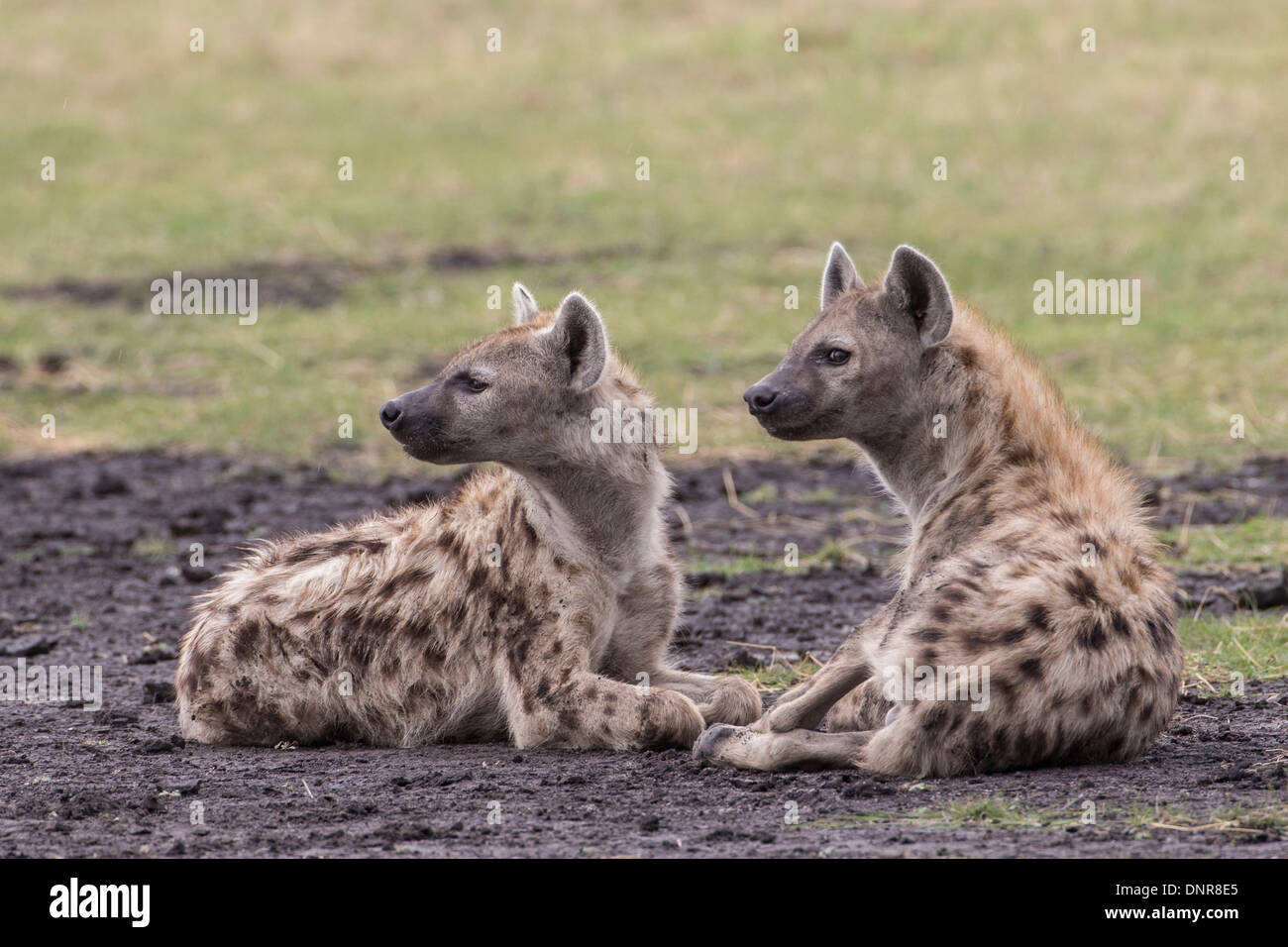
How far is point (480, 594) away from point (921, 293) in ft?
4.69

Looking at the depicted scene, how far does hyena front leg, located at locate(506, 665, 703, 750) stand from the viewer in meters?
4.82

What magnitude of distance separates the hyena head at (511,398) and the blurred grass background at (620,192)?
14.8 feet

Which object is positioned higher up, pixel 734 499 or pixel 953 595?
pixel 734 499

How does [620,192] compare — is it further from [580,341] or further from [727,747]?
[727,747]

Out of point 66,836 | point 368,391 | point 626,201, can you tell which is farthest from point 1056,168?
point 66,836

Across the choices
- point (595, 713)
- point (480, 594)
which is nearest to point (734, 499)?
point (480, 594)

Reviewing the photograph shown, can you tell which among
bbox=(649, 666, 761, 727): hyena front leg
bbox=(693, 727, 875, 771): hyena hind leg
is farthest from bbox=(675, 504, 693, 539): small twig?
bbox=(693, 727, 875, 771): hyena hind leg

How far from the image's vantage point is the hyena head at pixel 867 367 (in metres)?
5.00

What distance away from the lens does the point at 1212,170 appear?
15.0 metres

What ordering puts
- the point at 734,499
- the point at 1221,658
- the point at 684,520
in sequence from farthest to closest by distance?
the point at 734,499 → the point at 684,520 → the point at 1221,658

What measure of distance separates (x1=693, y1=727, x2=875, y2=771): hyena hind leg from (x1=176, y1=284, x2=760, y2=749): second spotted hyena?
1.45ft

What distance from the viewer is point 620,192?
15.6 meters

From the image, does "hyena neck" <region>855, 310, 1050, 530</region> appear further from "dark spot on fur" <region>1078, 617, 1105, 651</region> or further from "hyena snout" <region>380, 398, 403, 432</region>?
"hyena snout" <region>380, 398, 403, 432</region>

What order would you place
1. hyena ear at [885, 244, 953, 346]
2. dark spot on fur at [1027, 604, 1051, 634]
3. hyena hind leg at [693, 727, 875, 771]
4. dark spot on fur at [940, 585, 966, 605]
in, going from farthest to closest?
1. hyena ear at [885, 244, 953, 346]
2. hyena hind leg at [693, 727, 875, 771]
3. dark spot on fur at [940, 585, 966, 605]
4. dark spot on fur at [1027, 604, 1051, 634]
